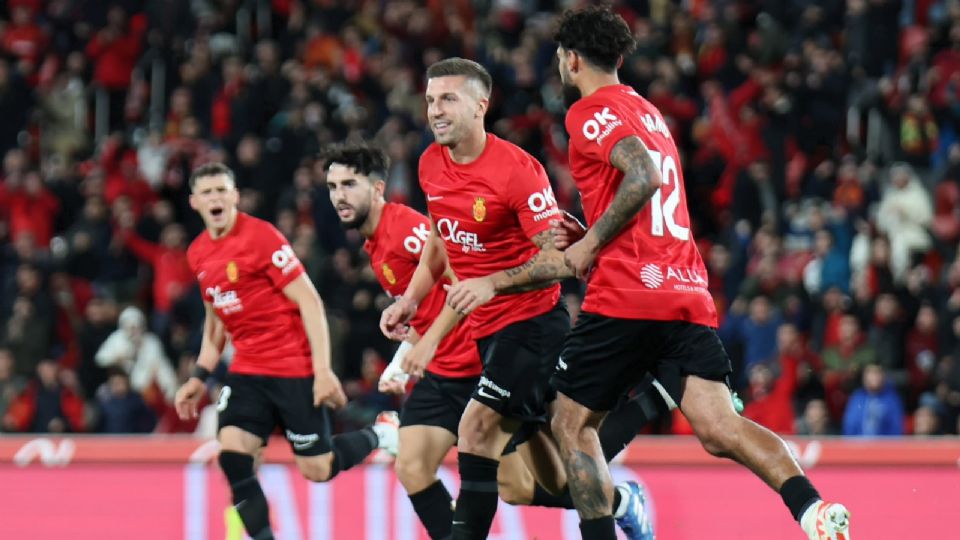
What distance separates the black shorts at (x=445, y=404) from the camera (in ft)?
26.3

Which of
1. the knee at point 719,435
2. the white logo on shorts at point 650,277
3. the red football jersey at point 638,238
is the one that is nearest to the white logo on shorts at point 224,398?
the red football jersey at point 638,238

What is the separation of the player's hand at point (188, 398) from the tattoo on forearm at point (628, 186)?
3659 millimetres

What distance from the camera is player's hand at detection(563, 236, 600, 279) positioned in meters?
6.58

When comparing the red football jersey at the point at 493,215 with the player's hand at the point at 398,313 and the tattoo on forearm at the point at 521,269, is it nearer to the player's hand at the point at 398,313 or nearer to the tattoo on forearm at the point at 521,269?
the tattoo on forearm at the point at 521,269

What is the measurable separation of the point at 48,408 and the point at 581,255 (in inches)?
382

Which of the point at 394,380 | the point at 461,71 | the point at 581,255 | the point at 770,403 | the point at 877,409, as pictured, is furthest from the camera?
the point at 770,403

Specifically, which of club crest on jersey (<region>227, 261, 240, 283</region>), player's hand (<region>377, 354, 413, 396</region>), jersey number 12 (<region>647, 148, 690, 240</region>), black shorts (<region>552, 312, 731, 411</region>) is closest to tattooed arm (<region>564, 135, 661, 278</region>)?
jersey number 12 (<region>647, 148, 690, 240</region>)

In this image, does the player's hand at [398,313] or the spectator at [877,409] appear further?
the spectator at [877,409]

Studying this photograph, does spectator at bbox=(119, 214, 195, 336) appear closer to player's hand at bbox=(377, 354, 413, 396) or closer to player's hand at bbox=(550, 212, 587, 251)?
player's hand at bbox=(377, 354, 413, 396)

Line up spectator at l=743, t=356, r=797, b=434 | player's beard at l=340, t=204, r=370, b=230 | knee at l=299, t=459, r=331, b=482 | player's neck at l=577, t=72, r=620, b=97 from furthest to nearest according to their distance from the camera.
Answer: spectator at l=743, t=356, r=797, b=434
knee at l=299, t=459, r=331, b=482
player's beard at l=340, t=204, r=370, b=230
player's neck at l=577, t=72, r=620, b=97

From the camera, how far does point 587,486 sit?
670 cm

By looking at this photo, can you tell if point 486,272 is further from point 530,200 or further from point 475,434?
point 475,434

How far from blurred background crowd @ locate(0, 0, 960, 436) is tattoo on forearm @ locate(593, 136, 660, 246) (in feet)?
22.6

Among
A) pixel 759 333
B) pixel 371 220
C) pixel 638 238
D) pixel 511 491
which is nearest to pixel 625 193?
pixel 638 238
